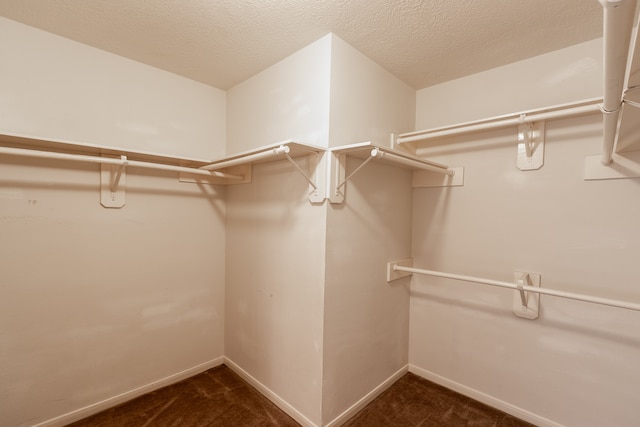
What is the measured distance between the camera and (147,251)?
191cm

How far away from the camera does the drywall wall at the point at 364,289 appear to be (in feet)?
5.19

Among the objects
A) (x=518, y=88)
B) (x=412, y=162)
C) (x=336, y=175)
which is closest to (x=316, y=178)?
(x=336, y=175)

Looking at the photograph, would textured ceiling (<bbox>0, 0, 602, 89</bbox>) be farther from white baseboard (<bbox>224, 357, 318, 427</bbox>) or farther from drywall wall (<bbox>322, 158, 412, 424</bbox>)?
white baseboard (<bbox>224, 357, 318, 427</bbox>)

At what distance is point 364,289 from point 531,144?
4.22ft

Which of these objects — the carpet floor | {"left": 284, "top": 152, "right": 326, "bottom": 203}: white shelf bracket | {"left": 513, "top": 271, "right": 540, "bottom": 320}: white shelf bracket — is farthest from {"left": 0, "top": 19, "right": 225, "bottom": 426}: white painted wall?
{"left": 513, "top": 271, "right": 540, "bottom": 320}: white shelf bracket

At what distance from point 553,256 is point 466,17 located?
53.2 inches

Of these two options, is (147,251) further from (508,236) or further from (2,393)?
(508,236)

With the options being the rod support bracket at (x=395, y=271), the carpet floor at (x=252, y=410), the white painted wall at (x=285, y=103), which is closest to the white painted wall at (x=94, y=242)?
the carpet floor at (x=252, y=410)

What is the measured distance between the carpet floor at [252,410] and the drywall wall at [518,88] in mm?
1841

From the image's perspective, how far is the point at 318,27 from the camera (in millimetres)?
1498

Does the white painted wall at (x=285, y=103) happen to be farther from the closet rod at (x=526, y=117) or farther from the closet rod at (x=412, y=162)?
the closet rod at (x=526, y=117)

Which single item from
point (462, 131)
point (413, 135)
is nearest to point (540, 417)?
point (462, 131)

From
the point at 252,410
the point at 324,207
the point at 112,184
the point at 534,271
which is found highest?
the point at 112,184

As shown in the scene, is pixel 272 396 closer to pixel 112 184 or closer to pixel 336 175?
pixel 336 175
